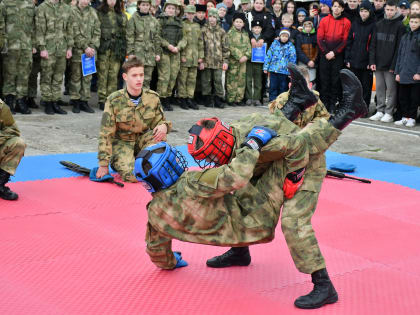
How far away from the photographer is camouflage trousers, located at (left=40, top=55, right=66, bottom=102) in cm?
878

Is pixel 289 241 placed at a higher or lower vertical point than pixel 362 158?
higher

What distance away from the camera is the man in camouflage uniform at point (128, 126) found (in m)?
5.64

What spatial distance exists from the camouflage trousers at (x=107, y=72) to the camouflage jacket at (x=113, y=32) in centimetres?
10

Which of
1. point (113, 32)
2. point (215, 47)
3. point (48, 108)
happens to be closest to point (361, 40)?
point (215, 47)

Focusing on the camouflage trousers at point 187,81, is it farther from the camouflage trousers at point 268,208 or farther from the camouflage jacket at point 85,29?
the camouflage trousers at point 268,208

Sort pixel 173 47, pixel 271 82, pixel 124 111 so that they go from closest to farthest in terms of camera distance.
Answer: pixel 124 111 < pixel 173 47 < pixel 271 82

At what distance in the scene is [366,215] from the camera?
484 centimetres

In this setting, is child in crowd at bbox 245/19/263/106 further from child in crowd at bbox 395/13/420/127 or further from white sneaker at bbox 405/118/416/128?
white sneaker at bbox 405/118/416/128

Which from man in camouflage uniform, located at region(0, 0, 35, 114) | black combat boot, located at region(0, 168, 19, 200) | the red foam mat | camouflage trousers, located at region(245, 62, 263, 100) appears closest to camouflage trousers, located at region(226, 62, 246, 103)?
camouflage trousers, located at region(245, 62, 263, 100)

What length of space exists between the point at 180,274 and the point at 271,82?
746 centimetres

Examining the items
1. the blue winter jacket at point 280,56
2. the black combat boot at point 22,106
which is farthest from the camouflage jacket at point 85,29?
the blue winter jacket at point 280,56

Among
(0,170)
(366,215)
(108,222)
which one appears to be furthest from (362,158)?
(0,170)

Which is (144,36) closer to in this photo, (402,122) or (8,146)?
(402,122)

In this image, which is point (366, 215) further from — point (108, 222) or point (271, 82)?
point (271, 82)
